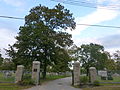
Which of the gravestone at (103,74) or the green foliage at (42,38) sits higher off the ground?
the green foliage at (42,38)

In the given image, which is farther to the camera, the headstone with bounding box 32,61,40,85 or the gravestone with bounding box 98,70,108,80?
the gravestone with bounding box 98,70,108,80

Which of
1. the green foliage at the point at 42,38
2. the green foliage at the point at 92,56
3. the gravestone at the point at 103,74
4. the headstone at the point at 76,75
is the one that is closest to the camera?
the headstone at the point at 76,75

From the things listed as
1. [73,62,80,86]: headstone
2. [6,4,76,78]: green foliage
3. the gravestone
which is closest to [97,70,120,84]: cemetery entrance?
the gravestone

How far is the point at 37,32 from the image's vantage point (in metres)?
26.8

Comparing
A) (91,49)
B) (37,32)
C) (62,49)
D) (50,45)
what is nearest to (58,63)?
(62,49)

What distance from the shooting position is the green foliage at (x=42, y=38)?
27.1 meters

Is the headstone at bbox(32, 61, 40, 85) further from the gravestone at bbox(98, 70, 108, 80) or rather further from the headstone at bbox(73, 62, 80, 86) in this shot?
the gravestone at bbox(98, 70, 108, 80)

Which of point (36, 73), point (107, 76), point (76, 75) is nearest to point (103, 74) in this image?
point (107, 76)

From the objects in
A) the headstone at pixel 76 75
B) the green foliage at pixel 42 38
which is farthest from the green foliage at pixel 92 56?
the headstone at pixel 76 75

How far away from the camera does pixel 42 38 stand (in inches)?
1043

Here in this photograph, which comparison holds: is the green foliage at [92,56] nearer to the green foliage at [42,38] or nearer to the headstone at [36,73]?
the green foliage at [42,38]

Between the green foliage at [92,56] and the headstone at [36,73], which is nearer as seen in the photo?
the headstone at [36,73]

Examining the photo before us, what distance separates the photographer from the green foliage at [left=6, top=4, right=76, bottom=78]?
27109 mm

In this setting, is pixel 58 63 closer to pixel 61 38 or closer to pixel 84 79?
pixel 61 38
